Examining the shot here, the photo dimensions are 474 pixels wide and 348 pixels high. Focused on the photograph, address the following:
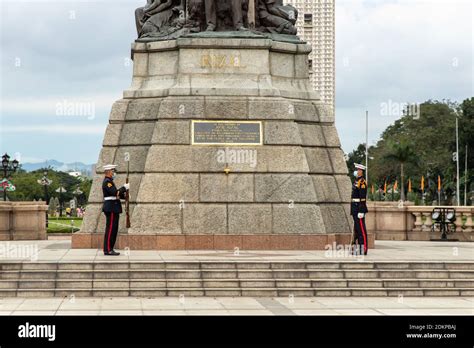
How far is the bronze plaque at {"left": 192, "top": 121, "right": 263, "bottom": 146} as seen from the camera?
70.9ft

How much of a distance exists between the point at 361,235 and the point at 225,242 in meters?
3.04

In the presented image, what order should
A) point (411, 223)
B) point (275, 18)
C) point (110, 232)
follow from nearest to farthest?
point (110, 232)
point (275, 18)
point (411, 223)

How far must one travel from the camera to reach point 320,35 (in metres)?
57.6

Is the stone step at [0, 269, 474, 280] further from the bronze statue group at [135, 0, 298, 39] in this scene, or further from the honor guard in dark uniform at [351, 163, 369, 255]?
the bronze statue group at [135, 0, 298, 39]

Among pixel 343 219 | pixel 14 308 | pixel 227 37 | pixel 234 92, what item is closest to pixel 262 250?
pixel 343 219

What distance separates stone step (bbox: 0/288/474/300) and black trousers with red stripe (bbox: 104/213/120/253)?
111 inches

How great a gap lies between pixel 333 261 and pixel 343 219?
4.31 meters

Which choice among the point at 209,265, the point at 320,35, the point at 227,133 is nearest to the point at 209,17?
the point at 227,133

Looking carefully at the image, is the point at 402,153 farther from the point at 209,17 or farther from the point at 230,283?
the point at 230,283

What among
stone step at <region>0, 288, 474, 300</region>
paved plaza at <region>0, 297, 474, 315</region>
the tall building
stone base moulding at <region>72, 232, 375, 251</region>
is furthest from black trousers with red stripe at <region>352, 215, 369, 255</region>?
the tall building

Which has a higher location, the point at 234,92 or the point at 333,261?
the point at 234,92

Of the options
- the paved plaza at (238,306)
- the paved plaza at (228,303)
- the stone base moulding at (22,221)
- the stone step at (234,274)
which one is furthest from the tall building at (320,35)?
the paved plaza at (238,306)

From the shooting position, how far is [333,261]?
17.9 metres
